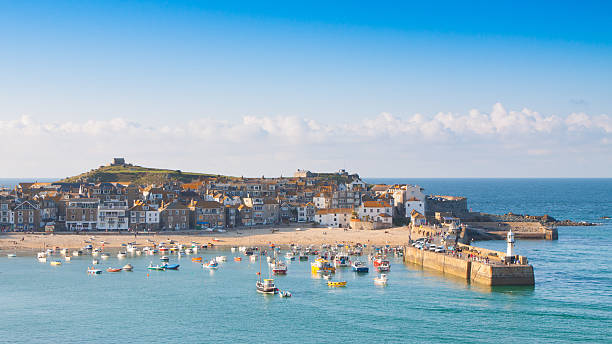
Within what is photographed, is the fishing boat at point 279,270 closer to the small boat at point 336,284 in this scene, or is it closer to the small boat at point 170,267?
the small boat at point 336,284

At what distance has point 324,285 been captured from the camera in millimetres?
67500

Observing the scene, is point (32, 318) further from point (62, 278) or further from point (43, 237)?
point (43, 237)

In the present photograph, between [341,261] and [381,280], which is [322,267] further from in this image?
[381,280]

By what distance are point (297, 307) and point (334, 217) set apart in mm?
66508

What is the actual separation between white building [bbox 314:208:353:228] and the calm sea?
43717 millimetres

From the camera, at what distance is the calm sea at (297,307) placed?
161 feet

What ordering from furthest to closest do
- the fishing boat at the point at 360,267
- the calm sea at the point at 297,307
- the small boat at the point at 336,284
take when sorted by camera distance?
1. the fishing boat at the point at 360,267
2. the small boat at the point at 336,284
3. the calm sea at the point at 297,307

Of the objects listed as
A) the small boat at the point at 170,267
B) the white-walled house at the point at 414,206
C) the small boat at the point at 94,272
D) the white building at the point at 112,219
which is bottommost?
the small boat at the point at 94,272

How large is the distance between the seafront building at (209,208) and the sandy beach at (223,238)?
4755 millimetres

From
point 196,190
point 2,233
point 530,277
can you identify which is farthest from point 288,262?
point 196,190

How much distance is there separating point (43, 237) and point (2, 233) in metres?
8.98

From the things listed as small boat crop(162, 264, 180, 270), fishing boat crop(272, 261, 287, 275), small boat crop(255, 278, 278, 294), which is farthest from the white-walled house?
small boat crop(255, 278, 278, 294)

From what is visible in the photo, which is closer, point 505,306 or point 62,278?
point 505,306

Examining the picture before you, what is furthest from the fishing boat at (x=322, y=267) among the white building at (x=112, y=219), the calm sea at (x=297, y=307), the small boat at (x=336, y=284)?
the white building at (x=112, y=219)
